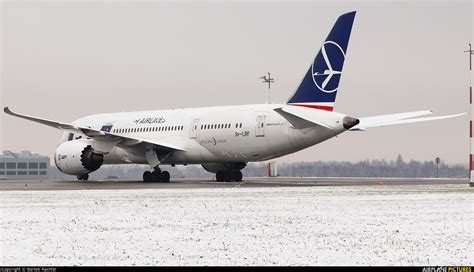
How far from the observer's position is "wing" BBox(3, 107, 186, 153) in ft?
135

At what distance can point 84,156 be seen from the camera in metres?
44.5

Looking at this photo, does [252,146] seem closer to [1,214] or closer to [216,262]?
[1,214]

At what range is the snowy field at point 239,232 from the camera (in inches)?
488

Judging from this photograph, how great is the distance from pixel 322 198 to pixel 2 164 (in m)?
153

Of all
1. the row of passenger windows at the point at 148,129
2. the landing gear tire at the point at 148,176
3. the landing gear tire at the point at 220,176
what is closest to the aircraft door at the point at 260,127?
the landing gear tire at the point at 220,176

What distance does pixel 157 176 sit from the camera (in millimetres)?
44062

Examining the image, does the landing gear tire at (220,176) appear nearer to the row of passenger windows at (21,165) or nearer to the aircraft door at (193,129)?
the aircraft door at (193,129)

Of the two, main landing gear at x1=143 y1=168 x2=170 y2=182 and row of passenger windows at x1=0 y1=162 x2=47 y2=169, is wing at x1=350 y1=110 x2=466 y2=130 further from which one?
row of passenger windows at x1=0 y1=162 x2=47 y2=169

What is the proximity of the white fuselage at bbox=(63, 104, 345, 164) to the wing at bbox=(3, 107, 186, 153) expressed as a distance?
11.2 inches

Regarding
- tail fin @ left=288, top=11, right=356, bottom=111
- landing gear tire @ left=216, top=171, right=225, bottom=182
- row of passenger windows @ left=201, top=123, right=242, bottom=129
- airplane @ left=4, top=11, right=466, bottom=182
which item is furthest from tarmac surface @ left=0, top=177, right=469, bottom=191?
tail fin @ left=288, top=11, right=356, bottom=111

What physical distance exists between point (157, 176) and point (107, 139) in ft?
11.0

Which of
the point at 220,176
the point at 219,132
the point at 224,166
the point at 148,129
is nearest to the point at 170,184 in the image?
the point at 219,132

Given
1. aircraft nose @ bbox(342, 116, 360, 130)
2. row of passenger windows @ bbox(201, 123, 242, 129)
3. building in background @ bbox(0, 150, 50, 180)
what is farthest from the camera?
building in background @ bbox(0, 150, 50, 180)

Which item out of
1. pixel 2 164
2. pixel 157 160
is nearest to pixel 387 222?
pixel 157 160
